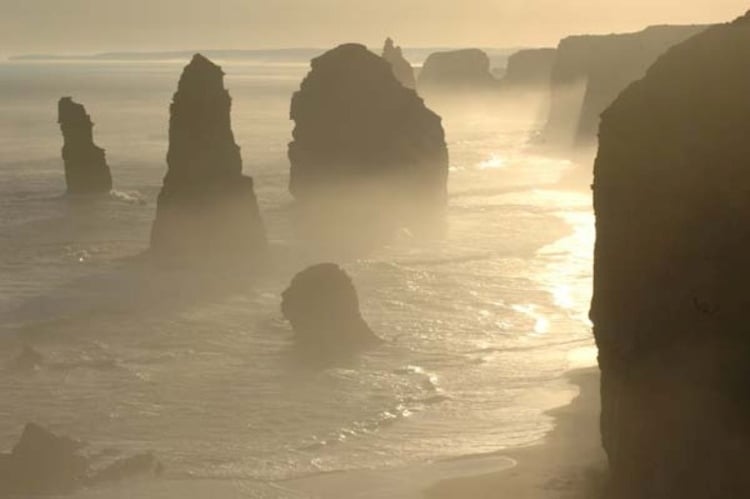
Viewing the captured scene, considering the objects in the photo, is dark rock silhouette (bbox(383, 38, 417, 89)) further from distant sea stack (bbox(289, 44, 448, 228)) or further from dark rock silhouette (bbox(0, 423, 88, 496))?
dark rock silhouette (bbox(0, 423, 88, 496))

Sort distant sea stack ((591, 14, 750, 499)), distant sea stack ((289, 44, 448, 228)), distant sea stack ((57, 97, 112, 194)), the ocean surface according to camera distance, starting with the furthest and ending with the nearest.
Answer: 1. distant sea stack ((57, 97, 112, 194))
2. distant sea stack ((289, 44, 448, 228))
3. the ocean surface
4. distant sea stack ((591, 14, 750, 499))

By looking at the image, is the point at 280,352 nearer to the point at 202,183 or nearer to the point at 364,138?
the point at 202,183

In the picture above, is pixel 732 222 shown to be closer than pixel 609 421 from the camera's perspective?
Yes

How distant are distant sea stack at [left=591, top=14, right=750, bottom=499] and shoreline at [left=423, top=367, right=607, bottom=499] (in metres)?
4.85

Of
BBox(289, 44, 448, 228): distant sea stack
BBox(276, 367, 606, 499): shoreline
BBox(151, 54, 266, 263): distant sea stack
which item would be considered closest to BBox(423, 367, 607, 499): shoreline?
BBox(276, 367, 606, 499): shoreline

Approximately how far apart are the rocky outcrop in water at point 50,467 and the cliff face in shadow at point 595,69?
8781cm

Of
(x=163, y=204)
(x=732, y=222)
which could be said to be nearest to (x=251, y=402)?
(x=732, y=222)

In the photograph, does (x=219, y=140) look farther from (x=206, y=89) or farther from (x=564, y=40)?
(x=564, y=40)

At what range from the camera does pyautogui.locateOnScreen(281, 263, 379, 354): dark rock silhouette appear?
2180 inches

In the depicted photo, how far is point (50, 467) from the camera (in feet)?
129

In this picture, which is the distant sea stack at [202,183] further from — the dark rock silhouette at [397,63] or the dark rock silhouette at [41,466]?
the dark rock silhouette at [397,63]

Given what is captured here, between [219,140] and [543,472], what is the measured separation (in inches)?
1772

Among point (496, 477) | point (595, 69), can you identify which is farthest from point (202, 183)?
point (595, 69)

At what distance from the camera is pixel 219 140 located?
78.4m
